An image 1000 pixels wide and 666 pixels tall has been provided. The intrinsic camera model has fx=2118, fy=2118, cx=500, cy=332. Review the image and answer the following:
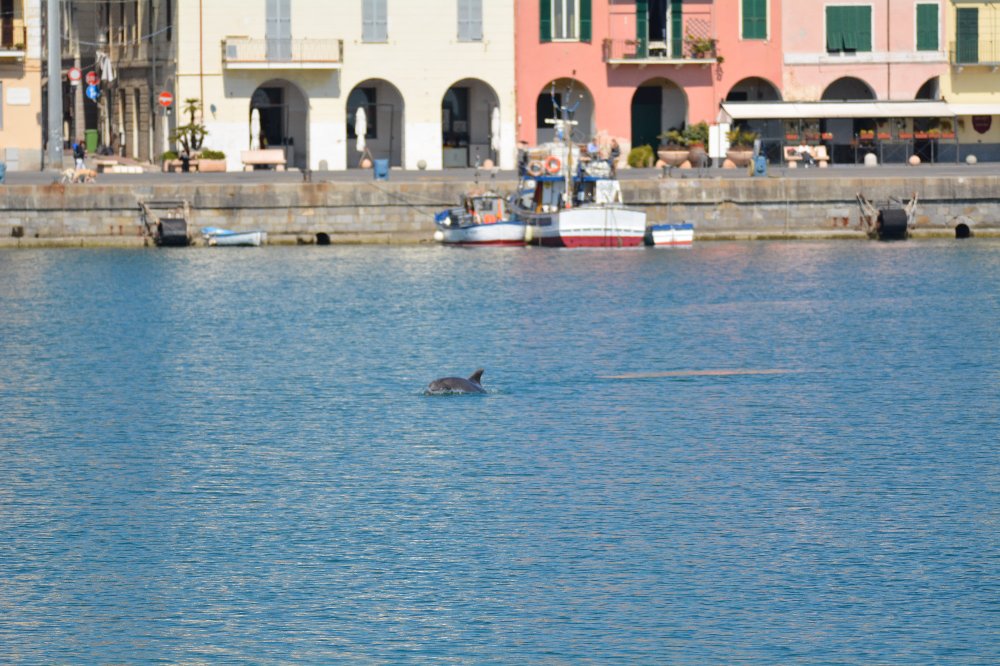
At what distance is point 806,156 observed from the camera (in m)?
67.3

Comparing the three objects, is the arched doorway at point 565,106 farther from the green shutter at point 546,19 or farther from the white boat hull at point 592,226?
the white boat hull at point 592,226

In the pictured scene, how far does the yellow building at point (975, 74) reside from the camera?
70.2 m

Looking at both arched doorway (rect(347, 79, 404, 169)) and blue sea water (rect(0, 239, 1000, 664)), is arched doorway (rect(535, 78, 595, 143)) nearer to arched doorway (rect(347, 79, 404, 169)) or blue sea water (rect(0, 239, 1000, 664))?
arched doorway (rect(347, 79, 404, 169))

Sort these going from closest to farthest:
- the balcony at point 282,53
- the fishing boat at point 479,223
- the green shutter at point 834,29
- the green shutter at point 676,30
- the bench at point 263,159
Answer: the fishing boat at point 479,223
the bench at point 263,159
the balcony at point 282,53
the green shutter at point 676,30
the green shutter at point 834,29

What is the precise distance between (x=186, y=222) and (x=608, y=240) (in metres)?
11.8

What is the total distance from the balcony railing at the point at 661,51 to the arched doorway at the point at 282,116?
1054 centimetres

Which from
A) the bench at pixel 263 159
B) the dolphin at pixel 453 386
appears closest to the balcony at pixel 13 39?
the bench at pixel 263 159

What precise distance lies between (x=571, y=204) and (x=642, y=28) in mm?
11818

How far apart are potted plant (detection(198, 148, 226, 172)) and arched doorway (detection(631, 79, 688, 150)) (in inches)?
570

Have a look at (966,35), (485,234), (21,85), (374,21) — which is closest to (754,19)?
(966,35)

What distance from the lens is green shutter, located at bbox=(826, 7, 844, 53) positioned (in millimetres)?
70500

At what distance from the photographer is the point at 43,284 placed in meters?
50.5

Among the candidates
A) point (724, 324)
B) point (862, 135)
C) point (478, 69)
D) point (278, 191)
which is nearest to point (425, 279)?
point (278, 191)

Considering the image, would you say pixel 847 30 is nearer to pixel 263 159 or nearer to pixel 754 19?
pixel 754 19
